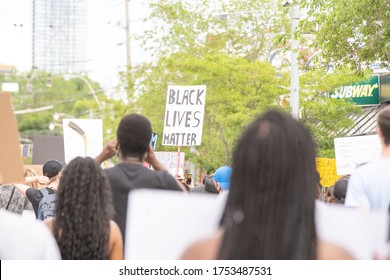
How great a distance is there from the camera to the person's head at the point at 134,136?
5.70 metres

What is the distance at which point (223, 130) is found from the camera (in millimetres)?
34438

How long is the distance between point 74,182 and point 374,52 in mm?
14733

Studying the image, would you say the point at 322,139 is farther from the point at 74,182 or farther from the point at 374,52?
the point at 74,182

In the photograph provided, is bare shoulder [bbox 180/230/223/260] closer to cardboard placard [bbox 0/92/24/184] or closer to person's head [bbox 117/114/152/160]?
cardboard placard [bbox 0/92/24/184]

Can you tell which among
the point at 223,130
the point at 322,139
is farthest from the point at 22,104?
the point at 322,139

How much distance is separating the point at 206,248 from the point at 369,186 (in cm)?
205

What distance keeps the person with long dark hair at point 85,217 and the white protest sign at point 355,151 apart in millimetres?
6245

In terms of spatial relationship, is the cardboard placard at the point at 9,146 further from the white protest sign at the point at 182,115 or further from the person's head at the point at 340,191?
the white protest sign at the point at 182,115

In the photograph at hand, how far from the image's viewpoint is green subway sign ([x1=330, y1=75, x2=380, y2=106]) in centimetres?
3175

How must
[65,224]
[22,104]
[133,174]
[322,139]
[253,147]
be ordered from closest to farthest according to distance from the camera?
1. [253,147]
2. [65,224]
3. [133,174]
4. [322,139]
5. [22,104]

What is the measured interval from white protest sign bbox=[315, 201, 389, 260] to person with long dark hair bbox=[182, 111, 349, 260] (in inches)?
1.4

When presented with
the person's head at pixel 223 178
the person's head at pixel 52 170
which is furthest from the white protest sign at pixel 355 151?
the person's head at pixel 52 170

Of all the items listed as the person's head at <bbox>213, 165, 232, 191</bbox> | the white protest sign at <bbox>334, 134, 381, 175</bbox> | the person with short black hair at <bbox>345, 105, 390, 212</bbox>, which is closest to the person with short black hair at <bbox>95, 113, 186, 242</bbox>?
the person with short black hair at <bbox>345, 105, 390, 212</bbox>

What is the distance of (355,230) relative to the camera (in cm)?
287
